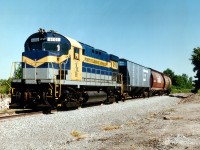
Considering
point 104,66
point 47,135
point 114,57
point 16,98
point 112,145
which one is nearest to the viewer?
point 112,145

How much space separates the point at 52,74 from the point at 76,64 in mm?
2130

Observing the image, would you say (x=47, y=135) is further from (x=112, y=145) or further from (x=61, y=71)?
(x=61, y=71)

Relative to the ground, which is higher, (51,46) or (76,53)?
(51,46)

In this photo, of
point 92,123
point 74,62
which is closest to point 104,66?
point 74,62

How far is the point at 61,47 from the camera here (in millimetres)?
17078

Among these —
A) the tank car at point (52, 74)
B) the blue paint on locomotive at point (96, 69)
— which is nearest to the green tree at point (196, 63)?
the blue paint on locomotive at point (96, 69)

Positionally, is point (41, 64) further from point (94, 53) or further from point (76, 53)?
point (94, 53)

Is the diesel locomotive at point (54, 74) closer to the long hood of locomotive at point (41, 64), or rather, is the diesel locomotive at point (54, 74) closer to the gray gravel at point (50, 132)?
the long hood of locomotive at point (41, 64)

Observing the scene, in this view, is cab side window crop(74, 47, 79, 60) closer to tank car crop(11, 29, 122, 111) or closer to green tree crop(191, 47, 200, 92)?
tank car crop(11, 29, 122, 111)

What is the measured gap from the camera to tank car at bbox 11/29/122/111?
51.9 feet

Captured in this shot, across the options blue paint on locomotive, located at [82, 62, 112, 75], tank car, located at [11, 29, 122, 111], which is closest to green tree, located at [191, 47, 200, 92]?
blue paint on locomotive, located at [82, 62, 112, 75]

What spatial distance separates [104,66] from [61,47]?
6990mm

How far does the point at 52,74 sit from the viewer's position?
1638 centimetres

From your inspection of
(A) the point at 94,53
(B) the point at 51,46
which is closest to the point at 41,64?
(B) the point at 51,46
